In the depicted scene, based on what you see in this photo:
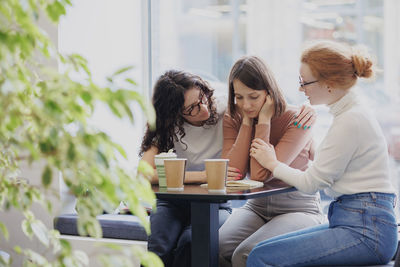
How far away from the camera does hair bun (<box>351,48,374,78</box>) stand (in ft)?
6.39

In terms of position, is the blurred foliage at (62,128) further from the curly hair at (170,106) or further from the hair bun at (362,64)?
the curly hair at (170,106)

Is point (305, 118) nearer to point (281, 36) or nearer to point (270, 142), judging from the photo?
point (270, 142)

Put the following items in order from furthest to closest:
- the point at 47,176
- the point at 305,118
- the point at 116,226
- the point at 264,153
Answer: the point at 116,226 → the point at 305,118 → the point at 264,153 → the point at 47,176

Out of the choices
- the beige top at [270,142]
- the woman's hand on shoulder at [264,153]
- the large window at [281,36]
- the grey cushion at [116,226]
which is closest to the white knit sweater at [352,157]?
the woman's hand on shoulder at [264,153]

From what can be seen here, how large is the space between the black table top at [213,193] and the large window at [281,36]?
1510 millimetres

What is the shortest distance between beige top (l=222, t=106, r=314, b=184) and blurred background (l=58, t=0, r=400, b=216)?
110 centimetres

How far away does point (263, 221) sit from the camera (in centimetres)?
243

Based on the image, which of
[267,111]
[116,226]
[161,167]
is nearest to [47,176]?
[161,167]

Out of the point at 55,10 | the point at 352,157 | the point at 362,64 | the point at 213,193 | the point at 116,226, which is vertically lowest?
the point at 116,226

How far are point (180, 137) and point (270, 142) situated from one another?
0.40 metres

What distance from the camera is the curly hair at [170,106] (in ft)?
8.07

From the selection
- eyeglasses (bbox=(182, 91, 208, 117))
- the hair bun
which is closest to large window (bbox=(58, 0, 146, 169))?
eyeglasses (bbox=(182, 91, 208, 117))

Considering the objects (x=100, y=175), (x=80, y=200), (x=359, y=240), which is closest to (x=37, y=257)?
(x=80, y=200)

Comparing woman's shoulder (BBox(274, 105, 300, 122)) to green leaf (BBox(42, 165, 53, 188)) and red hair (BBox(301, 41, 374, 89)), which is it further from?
green leaf (BBox(42, 165, 53, 188))
